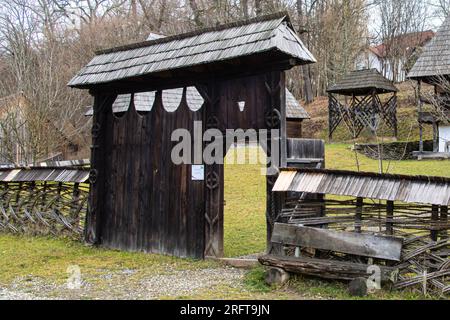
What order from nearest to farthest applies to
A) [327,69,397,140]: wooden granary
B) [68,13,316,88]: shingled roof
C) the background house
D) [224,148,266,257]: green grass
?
[68,13,316,88]: shingled roof
[224,148,266,257]: green grass
[327,69,397,140]: wooden granary
the background house

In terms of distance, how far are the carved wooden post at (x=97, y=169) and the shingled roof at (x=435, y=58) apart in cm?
1667

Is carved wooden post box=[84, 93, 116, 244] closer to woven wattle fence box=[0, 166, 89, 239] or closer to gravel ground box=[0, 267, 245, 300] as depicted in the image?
woven wattle fence box=[0, 166, 89, 239]

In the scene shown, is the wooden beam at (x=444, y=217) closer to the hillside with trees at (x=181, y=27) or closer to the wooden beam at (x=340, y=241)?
the wooden beam at (x=340, y=241)

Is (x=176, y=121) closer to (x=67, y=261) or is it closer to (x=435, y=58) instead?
(x=67, y=261)

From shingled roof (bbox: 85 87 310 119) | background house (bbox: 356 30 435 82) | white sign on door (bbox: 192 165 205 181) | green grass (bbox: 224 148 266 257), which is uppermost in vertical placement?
background house (bbox: 356 30 435 82)

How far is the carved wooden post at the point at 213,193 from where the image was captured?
8.39m

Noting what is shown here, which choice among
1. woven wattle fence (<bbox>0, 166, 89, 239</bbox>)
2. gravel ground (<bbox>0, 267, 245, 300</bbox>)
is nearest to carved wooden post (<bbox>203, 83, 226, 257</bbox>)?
gravel ground (<bbox>0, 267, 245, 300</bbox>)

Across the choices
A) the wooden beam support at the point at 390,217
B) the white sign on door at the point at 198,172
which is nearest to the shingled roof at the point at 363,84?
the white sign on door at the point at 198,172

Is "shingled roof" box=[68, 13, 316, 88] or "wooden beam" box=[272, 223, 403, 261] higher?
"shingled roof" box=[68, 13, 316, 88]

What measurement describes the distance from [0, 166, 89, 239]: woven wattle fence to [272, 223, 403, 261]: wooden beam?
207 inches

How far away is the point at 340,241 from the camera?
6.39 metres

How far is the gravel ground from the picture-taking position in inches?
254

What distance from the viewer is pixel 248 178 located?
19.4 metres

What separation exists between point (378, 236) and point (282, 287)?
1.37m
